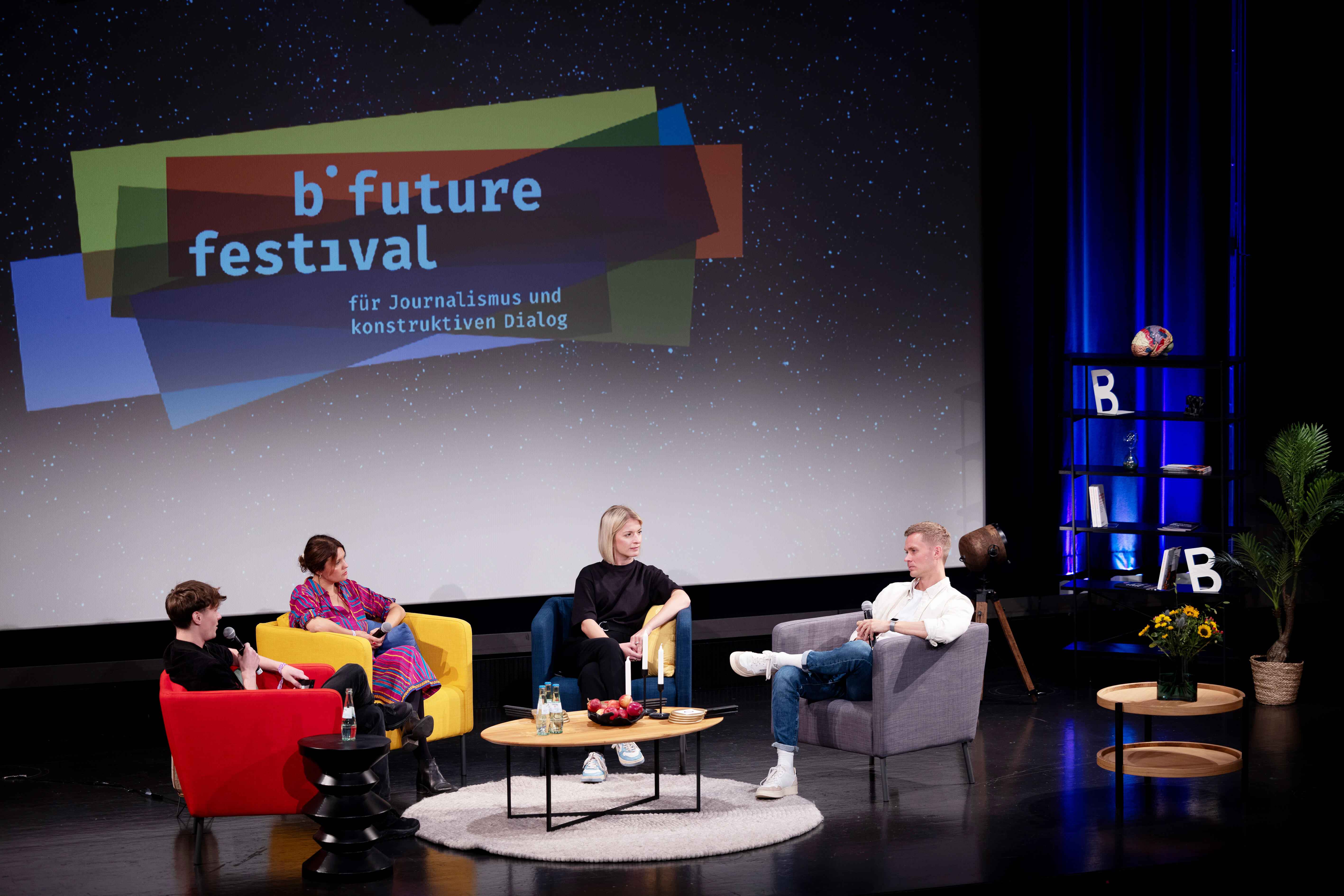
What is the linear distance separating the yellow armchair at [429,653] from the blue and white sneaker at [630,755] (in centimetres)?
60

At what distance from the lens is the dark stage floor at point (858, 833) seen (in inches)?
159

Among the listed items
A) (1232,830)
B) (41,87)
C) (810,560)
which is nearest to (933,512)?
(810,560)

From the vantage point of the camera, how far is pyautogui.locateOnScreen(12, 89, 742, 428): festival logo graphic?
623cm

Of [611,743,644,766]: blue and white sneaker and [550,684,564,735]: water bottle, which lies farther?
[611,743,644,766]: blue and white sneaker

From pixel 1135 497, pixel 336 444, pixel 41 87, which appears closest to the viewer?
pixel 41 87

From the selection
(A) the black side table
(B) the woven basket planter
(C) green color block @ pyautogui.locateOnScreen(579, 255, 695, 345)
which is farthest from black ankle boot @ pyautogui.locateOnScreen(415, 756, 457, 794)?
(B) the woven basket planter

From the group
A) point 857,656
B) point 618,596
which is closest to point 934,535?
point 857,656

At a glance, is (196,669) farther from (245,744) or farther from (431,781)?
(431,781)

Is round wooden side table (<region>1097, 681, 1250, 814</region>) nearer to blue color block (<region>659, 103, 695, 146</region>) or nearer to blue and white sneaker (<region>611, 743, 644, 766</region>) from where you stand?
blue and white sneaker (<region>611, 743, 644, 766</region>)

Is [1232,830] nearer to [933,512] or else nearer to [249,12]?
[933,512]

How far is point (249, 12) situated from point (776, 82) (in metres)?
2.67

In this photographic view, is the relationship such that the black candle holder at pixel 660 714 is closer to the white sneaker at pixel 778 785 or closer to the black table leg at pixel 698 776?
the black table leg at pixel 698 776

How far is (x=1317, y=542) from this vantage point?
7305 millimetres

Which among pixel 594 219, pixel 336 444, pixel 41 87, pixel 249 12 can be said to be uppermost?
pixel 249 12
